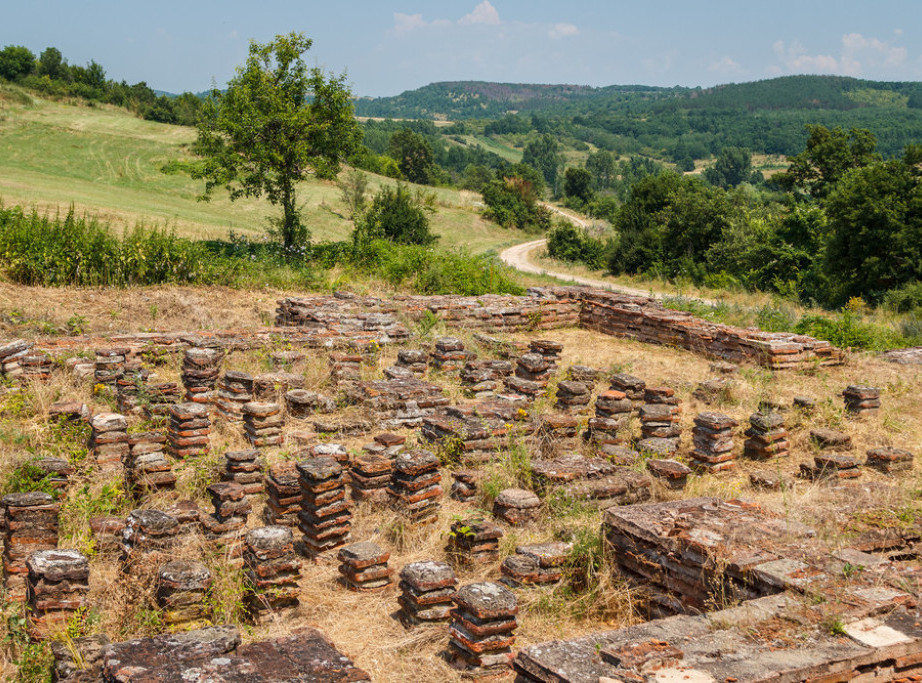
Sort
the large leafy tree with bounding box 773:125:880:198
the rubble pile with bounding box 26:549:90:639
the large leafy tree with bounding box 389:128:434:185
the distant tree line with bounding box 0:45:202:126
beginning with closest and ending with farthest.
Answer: the rubble pile with bounding box 26:549:90:639, the large leafy tree with bounding box 773:125:880:198, the distant tree line with bounding box 0:45:202:126, the large leafy tree with bounding box 389:128:434:185

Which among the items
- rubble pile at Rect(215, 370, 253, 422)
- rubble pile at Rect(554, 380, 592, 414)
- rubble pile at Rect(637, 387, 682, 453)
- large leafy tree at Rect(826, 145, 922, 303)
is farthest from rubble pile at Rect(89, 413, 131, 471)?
large leafy tree at Rect(826, 145, 922, 303)

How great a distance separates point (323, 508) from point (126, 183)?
3014cm

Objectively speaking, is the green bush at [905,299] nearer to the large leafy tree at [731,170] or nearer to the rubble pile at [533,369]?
the rubble pile at [533,369]

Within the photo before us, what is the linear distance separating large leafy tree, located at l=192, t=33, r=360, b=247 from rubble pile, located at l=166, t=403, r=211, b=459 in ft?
36.9

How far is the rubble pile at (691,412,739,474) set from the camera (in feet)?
25.8

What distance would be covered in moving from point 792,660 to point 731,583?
1.00 metres

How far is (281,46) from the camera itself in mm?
17578

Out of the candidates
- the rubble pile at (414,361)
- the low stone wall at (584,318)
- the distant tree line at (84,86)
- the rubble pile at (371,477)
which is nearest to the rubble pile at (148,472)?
the rubble pile at (371,477)

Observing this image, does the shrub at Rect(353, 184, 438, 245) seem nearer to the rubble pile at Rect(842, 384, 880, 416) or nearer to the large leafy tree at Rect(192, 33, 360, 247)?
the large leafy tree at Rect(192, 33, 360, 247)

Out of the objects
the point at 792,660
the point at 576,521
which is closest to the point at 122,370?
the point at 576,521

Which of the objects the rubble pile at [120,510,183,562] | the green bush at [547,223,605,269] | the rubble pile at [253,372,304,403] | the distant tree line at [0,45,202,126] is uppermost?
the distant tree line at [0,45,202,126]

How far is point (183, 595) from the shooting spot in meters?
4.37

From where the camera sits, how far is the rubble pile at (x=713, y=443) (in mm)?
7859

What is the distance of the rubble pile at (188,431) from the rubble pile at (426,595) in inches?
121
